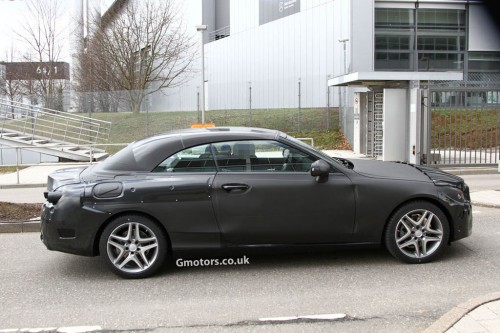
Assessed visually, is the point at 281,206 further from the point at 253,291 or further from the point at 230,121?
the point at 230,121

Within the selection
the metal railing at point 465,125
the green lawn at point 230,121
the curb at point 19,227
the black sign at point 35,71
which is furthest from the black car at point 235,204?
the black sign at point 35,71

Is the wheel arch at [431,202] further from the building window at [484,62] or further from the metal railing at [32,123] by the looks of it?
the building window at [484,62]

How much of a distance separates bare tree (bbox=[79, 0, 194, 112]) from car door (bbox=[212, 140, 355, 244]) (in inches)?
1072

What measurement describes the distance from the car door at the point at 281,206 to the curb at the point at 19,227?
11.9 feet

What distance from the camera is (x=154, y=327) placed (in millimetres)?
4359

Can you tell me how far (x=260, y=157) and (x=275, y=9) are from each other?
31.5 m

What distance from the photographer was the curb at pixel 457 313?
396 cm

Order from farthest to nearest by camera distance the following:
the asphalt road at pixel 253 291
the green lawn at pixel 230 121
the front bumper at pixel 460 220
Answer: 1. the green lawn at pixel 230 121
2. the front bumper at pixel 460 220
3. the asphalt road at pixel 253 291

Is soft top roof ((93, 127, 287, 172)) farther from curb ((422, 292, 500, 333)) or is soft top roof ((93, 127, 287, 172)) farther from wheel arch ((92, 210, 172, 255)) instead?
curb ((422, 292, 500, 333))

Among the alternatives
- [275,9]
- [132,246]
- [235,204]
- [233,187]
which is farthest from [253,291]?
[275,9]

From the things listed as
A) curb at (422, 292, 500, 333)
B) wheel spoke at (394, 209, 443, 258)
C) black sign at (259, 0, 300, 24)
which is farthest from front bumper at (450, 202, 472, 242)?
black sign at (259, 0, 300, 24)

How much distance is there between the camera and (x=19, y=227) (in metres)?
7.85

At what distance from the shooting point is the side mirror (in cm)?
558

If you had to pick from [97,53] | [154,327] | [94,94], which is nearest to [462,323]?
[154,327]
